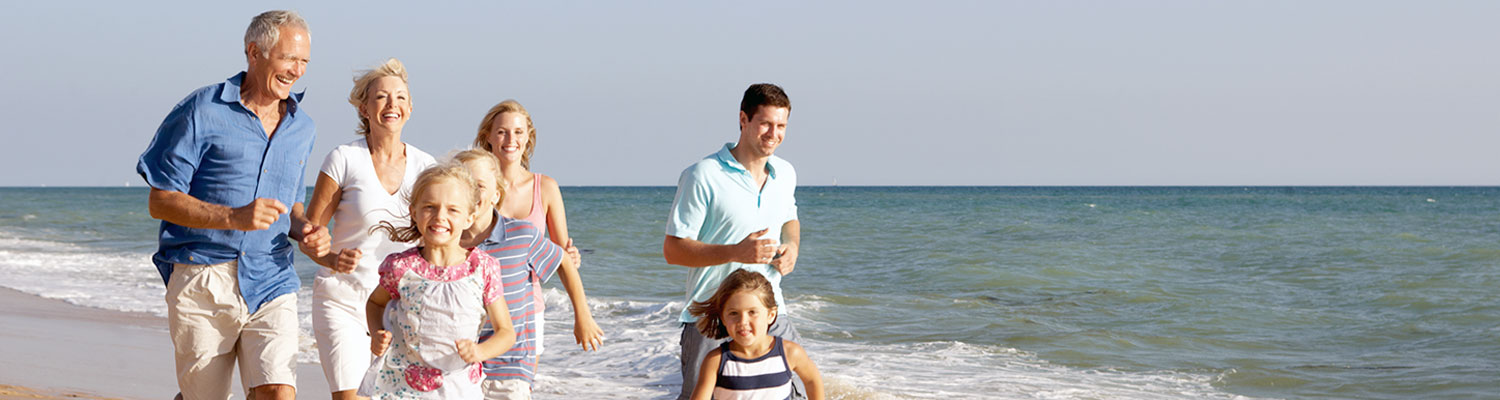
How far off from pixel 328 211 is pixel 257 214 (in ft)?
1.66

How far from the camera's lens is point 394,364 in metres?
2.83

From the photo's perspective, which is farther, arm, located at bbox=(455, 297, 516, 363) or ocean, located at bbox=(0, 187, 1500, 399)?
ocean, located at bbox=(0, 187, 1500, 399)

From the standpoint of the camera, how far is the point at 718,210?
363cm

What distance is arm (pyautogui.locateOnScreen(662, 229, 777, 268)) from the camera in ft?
11.0

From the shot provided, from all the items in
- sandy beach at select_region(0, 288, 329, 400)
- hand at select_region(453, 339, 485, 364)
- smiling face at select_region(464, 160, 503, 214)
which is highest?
smiling face at select_region(464, 160, 503, 214)

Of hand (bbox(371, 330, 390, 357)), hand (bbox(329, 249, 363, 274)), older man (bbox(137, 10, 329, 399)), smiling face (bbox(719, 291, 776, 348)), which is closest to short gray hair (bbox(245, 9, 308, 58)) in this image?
older man (bbox(137, 10, 329, 399))

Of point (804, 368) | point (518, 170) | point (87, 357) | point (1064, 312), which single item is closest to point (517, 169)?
point (518, 170)

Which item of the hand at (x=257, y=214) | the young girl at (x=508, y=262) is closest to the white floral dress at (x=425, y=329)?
the young girl at (x=508, y=262)

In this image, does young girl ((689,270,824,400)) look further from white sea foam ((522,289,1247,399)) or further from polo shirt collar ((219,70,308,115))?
white sea foam ((522,289,1247,399))

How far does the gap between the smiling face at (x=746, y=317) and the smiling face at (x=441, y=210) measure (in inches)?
28.3

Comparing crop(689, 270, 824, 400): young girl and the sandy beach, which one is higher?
crop(689, 270, 824, 400): young girl

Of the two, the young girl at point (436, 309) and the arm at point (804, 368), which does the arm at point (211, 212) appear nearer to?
the young girl at point (436, 309)

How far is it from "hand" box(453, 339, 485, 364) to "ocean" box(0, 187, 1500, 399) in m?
4.04

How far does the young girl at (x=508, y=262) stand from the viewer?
315 cm
